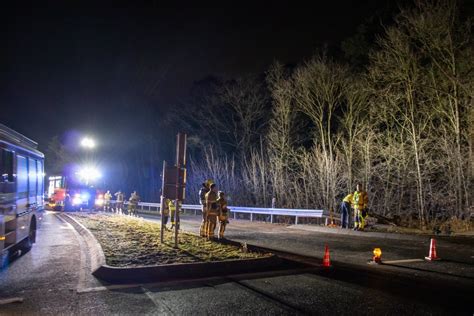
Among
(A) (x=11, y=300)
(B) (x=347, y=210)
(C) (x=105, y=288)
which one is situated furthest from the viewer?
(B) (x=347, y=210)

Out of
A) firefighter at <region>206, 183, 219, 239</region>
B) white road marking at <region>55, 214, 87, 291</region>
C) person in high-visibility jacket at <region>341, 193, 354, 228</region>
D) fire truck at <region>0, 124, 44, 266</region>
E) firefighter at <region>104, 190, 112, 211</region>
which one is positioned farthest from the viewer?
firefighter at <region>104, 190, 112, 211</region>

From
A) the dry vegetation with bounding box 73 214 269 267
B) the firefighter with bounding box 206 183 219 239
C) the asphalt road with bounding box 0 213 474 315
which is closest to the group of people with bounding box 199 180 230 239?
the firefighter with bounding box 206 183 219 239

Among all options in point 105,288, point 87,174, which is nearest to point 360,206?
point 105,288

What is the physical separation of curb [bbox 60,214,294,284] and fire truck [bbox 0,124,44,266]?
199 cm

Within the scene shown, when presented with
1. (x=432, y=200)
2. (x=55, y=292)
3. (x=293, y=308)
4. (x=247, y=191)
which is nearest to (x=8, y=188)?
(x=55, y=292)

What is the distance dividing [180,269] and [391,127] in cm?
1884

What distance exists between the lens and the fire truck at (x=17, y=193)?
925 cm

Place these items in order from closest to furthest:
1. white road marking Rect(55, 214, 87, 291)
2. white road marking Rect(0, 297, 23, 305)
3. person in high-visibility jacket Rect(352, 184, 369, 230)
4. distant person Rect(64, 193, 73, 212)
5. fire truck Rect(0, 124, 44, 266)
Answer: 1. white road marking Rect(0, 297, 23, 305)
2. white road marking Rect(55, 214, 87, 291)
3. fire truck Rect(0, 124, 44, 266)
4. person in high-visibility jacket Rect(352, 184, 369, 230)
5. distant person Rect(64, 193, 73, 212)

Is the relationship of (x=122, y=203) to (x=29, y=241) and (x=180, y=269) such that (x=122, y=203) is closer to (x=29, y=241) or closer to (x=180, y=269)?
(x=29, y=241)

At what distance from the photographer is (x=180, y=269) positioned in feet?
28.6

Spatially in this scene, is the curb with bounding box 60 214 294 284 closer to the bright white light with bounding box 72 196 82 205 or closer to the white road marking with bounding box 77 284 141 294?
the white road marking with bounding box 77 284 141 294

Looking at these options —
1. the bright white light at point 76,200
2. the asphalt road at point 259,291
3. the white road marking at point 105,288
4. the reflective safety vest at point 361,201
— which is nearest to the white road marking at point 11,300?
the asphalt road at point 259,291

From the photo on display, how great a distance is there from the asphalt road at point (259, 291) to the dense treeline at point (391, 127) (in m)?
11.3

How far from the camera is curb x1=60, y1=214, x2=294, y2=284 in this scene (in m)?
8.27
